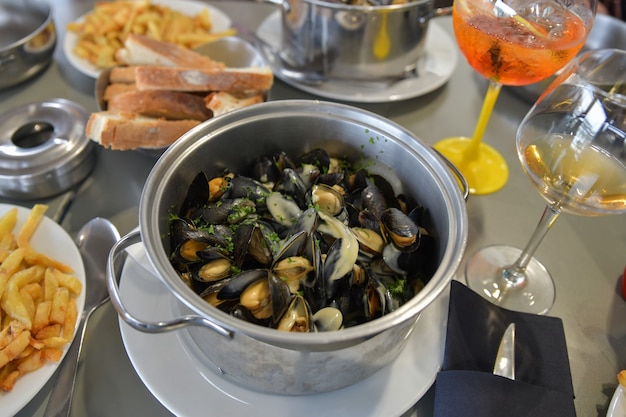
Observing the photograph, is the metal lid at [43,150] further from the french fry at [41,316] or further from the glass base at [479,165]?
the glass base at [479,165]

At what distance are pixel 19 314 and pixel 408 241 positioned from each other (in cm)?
76

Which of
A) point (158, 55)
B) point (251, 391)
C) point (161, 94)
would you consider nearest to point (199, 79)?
point (161, 94)

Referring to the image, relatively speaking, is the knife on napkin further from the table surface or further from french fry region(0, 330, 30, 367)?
french fry region(0, 330, 30, 367)

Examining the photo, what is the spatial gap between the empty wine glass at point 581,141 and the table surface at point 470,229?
0.72 feet

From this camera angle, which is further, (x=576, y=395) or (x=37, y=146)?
(x=37, y=146)

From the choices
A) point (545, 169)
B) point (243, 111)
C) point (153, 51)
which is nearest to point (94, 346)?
point (243, 111)

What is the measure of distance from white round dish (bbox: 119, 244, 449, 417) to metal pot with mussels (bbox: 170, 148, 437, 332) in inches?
4.6

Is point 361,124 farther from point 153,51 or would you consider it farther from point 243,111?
point 153,51

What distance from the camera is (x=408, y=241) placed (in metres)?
0.89

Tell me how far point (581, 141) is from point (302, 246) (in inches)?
23.4

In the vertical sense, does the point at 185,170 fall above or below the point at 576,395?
above

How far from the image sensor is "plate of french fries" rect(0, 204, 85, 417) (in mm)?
844

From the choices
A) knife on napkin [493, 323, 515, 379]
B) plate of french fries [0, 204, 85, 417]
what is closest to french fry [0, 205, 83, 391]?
plate of french fries [0, 204, 85, 417]

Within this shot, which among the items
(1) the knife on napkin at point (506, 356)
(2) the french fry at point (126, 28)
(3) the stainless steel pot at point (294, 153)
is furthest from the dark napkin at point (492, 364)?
(2) the french fry at point (126, 28)
